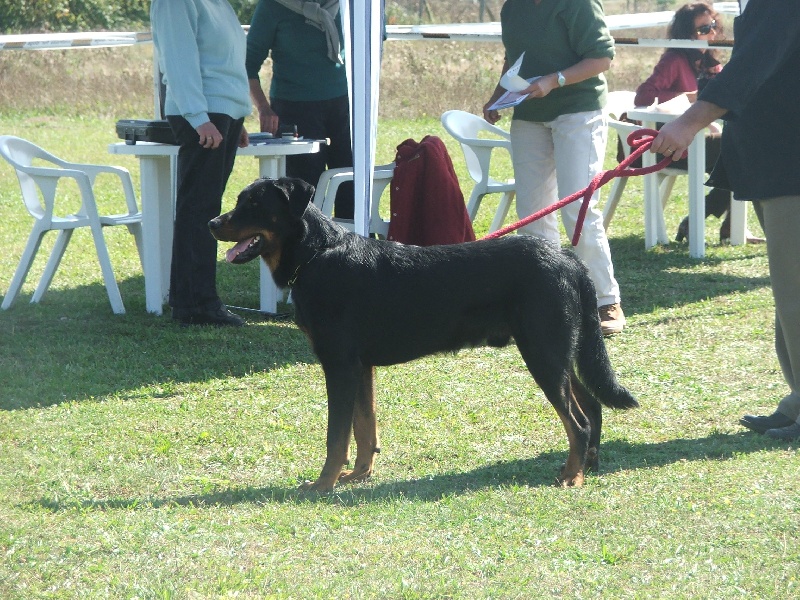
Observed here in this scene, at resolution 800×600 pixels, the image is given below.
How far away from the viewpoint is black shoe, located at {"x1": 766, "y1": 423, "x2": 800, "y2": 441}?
448cm

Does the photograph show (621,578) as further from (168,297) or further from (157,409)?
(168,297)

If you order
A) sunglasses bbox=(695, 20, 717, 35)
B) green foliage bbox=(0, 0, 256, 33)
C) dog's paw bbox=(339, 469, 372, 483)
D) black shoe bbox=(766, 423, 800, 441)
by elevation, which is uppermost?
green foliage bbox=(0, 0, 256, 33)

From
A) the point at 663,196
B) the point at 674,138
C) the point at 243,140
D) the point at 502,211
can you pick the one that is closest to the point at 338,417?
the point at 674,138

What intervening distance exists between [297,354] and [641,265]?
11.4 ft

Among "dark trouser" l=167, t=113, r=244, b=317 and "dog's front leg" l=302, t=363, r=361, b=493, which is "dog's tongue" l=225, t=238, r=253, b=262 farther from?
"dark trouser" l=167, t=113, r=244, b=317

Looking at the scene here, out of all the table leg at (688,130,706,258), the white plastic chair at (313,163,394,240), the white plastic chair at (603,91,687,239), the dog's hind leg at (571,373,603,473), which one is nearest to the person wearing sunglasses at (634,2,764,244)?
the white plastic chair at (603,91,687,239)

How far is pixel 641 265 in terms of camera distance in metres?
8.43

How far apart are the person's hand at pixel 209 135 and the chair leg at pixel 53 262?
159 centimetres

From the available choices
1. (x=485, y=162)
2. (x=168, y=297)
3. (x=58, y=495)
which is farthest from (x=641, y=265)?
(x=58, y=495)

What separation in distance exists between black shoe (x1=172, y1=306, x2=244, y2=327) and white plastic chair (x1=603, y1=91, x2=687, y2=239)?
3.59 m

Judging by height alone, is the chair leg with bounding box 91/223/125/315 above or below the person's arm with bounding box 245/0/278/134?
below

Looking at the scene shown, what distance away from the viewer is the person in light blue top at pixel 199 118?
6008 mm

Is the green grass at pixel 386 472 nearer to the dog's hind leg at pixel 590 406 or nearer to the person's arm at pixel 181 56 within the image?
the dog's hind leg at pixel 590 406

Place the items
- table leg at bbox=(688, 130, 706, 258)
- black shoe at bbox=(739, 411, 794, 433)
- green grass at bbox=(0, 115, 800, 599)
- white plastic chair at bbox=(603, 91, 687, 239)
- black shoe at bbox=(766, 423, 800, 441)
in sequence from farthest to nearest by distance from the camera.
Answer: white plastic chair at bbox=(603, 91, 687, 239)
table leg at bbox=(688, 130, 706, 258)
black shoe at bbox=(739, 411, 794, 433)
black shoe at bbox=(766, 423, 800, 441)
green grass at bbox=(0, 115, 800, 599)
